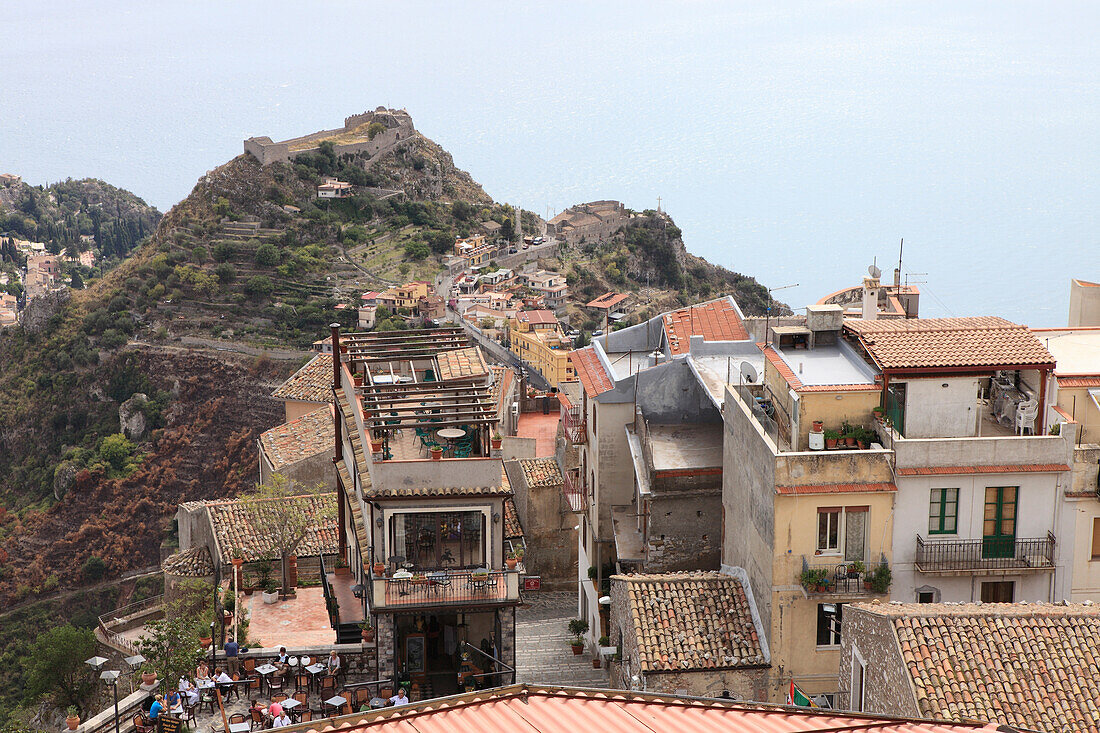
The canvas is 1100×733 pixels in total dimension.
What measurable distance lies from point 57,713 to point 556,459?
559 inches

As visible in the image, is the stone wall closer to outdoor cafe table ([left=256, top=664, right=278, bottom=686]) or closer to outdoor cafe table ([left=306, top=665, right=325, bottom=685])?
outdoor cafe table ([left=306, top=665, right=325, bottom=685])

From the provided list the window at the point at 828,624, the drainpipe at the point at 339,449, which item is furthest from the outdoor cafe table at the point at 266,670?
the window at the point at 828,624

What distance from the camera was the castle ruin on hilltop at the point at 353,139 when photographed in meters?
144

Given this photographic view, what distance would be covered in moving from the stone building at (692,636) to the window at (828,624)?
985 millimetres

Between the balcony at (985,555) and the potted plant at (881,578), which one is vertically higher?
the balcony at (985,555)

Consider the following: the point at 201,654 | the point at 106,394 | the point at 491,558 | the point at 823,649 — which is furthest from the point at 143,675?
the point at 106,394

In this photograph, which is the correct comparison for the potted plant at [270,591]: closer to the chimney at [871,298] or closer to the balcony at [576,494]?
the balcony at [576,494]

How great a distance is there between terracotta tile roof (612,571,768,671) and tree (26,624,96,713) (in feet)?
42.1

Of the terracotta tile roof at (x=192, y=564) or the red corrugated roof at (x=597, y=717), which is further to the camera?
the terracotta tile roof at (x=192, y=564)

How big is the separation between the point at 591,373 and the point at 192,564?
37.4 feet

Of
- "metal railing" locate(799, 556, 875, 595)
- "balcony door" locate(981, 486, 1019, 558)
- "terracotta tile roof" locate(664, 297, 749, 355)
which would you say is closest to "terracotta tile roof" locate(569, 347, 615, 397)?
"terracotta tile roof" locate(664, 297, 749, 355)

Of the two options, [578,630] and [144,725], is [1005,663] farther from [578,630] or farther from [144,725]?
[578,630]

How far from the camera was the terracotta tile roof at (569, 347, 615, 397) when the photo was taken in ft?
93.2

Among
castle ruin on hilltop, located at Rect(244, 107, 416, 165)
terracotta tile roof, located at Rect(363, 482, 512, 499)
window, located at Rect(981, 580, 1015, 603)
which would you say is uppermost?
castle ruin on hilltop, located at Rect(244, 107, 416, 165)
